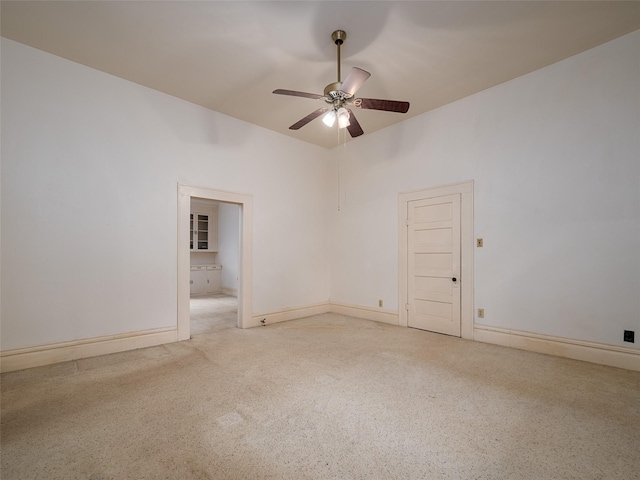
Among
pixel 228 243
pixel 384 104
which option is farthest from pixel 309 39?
pixel 228 243

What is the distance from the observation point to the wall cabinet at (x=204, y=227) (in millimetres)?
8212

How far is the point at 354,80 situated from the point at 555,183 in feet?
8.43

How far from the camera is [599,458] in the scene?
160 cm

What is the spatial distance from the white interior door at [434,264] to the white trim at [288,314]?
170 cm

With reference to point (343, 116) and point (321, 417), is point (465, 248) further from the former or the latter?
point (321, 417)

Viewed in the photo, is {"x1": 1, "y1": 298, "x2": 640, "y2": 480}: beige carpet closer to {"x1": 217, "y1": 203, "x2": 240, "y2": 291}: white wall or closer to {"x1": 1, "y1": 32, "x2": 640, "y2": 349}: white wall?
{"x1": 1, "y1": 32, "x2": 640, "y2": 349}: white wall

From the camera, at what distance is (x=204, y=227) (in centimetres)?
851

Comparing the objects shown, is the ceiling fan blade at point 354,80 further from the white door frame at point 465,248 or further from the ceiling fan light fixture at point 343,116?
the white door frame at point 465,248

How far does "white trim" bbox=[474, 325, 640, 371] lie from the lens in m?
2.77

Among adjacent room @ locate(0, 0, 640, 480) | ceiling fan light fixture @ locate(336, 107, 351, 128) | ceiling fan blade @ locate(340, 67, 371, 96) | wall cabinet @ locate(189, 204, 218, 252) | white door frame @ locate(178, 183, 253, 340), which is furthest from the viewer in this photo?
wall cabinet @ locate(189, 204, 218, 252)

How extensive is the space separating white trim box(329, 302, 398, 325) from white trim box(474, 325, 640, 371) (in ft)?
4.17

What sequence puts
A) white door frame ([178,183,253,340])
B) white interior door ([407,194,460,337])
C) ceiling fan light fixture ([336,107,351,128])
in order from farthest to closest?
white interior door ([407,194,460,337]) < white door frame ([178,183,253,340]) < ceiling fan light fixture ([336,107,351,128])

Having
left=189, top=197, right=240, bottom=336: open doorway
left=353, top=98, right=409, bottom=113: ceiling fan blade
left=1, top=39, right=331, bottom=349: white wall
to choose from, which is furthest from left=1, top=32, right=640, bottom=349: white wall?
left=189, top=197, right=240, bottom=336: open doorway

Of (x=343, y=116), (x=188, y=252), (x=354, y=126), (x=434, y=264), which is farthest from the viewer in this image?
(x=434, y=264)
